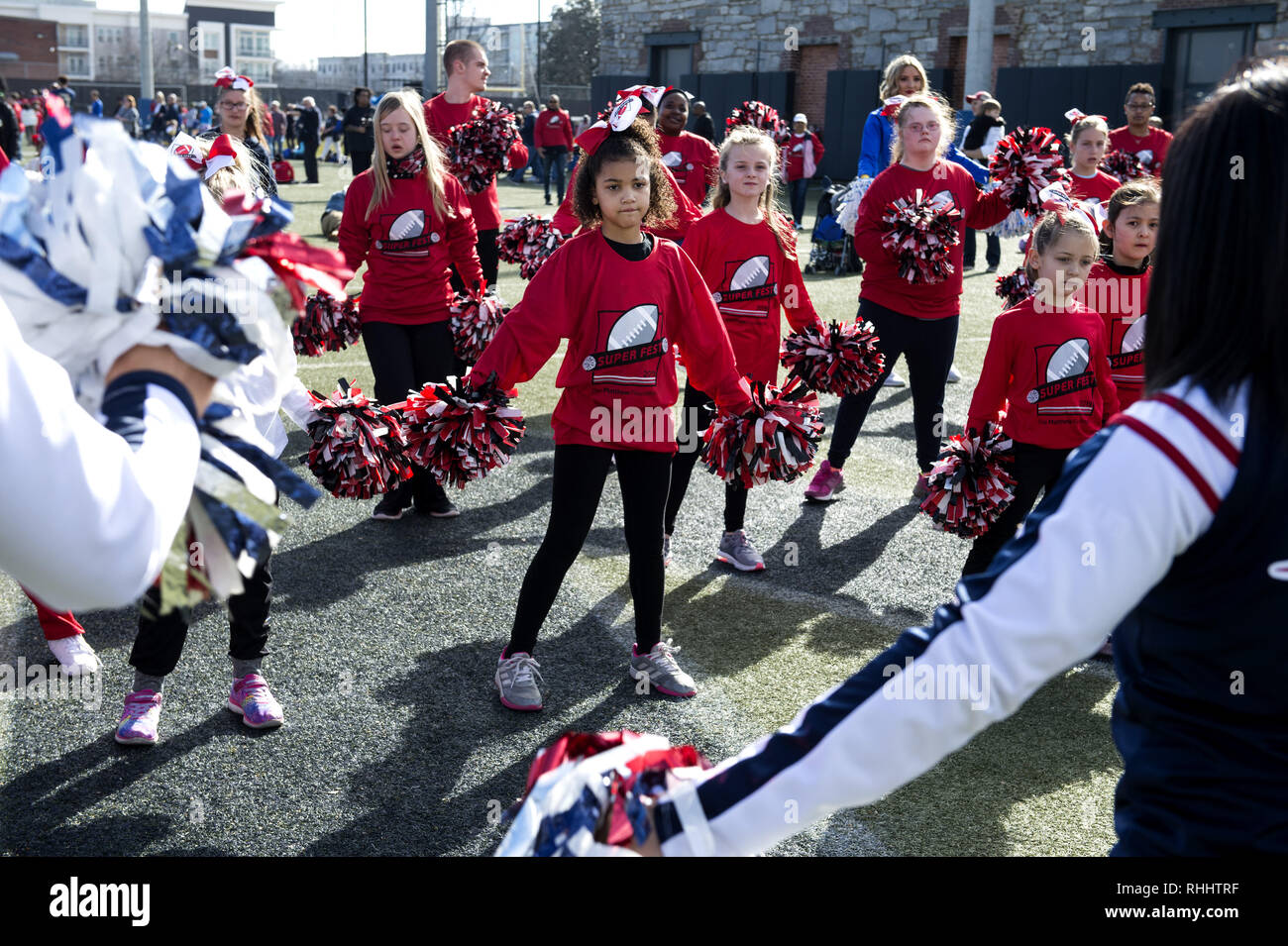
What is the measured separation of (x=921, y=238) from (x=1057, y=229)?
123 centimetres

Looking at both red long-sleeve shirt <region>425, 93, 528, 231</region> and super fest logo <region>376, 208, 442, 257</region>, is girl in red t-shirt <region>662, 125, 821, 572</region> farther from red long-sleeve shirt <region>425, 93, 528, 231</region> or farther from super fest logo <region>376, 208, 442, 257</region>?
red long-sleeve shirt <region>425, 93, 528, 231</region>

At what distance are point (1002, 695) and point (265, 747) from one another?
2755mm

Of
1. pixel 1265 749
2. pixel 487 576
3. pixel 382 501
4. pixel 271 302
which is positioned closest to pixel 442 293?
pixel 382 501

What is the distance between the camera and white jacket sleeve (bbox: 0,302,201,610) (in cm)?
95

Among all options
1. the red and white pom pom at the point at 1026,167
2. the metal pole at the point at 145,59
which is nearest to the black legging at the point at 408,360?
the red and white pom pom at the point at 1026,167

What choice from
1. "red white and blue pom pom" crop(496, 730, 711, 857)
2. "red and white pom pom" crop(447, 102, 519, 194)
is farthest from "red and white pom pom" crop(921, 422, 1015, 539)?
"red and white pom pom" crop(447, 102, 519, 194)

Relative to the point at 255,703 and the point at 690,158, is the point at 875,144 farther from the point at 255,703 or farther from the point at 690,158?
the point at 255,703

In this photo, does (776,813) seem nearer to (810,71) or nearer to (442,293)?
(442,293)

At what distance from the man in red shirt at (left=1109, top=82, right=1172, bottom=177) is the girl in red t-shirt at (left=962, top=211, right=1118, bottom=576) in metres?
4.92

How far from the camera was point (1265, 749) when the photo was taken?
1256mm

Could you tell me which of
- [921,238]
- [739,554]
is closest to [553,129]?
[921,238]

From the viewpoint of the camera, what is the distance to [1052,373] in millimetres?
4141

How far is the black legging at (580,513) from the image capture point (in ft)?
12.2

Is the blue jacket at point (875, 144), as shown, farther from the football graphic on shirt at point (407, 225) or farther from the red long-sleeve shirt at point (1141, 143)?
the football graphic on shirt at point (407, 225)
